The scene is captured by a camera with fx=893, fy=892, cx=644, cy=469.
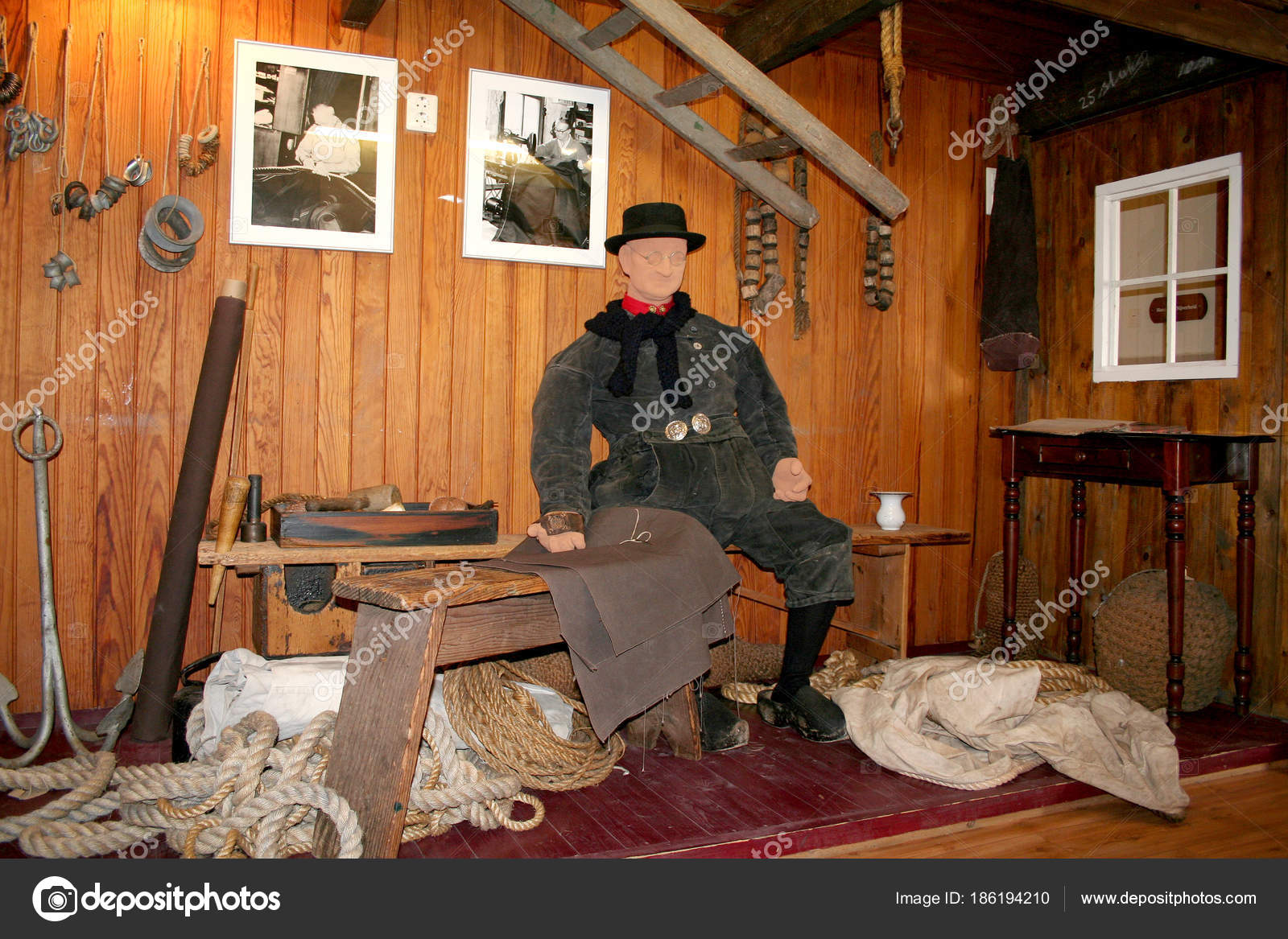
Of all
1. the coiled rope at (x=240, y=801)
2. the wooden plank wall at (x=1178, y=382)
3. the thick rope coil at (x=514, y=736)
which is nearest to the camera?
the coiled rope at (x=240, y=801)

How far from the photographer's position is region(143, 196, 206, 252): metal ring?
260 centimetres

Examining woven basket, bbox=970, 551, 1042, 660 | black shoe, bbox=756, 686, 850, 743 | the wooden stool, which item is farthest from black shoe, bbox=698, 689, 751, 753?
woven basket, bbox=970, 551, 1042, 660

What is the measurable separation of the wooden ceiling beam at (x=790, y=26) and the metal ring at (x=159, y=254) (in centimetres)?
196

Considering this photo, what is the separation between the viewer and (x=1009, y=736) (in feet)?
7.81

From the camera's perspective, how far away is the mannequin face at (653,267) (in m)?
2.73

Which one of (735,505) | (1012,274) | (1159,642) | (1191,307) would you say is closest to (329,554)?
(735,505)

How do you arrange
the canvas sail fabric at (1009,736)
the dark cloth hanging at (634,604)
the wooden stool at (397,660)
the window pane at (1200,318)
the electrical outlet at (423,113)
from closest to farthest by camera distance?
the wooden stool at (397,660), the dark cloth hanging at (634,604), the canvas sail fabric at (1009,736), the electrical outlet at (423,113), the window pane at (1200,318)

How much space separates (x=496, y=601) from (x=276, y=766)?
66 centimetres

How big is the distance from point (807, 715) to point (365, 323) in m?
1.85

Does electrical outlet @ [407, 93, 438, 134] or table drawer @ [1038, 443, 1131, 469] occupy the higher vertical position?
electrical outlet @ [407, 93, 438, 134]

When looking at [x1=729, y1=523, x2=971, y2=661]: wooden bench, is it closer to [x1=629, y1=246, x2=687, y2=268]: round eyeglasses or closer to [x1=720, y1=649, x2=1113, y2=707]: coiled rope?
[x1=720, y1=649, x2=1113, y2=707]: coiled rope

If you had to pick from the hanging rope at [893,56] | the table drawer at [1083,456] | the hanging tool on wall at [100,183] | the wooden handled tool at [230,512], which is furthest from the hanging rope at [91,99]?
the table drawer at [1083,456]

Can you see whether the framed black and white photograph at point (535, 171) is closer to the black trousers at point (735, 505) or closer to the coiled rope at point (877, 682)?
the black trousers at point (735, 505)

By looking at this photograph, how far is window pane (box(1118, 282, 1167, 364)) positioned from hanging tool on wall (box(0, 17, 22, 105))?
3.91m
